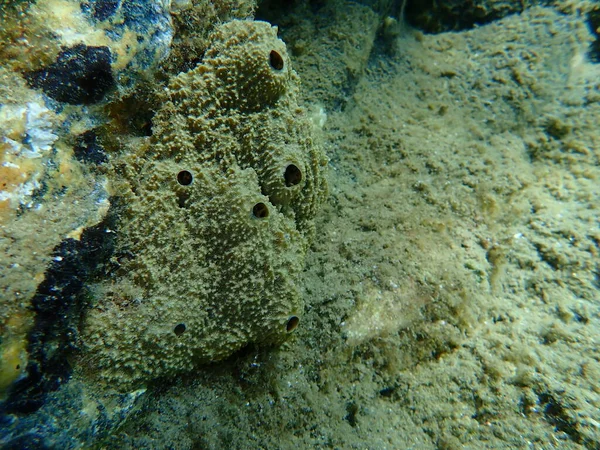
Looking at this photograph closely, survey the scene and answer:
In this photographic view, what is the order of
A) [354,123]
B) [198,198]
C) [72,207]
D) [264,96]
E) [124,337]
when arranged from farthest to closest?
[354,123] < [264,96] < [198,198] < [124,337] < [72,207]

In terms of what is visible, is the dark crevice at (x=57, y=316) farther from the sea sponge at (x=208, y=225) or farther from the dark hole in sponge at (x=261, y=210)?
the dark hole in sponge at (x=261, y=210)

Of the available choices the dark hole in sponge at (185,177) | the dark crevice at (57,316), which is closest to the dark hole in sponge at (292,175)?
the dark hole in sponge at (185,177)

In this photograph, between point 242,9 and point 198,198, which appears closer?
point 198,198

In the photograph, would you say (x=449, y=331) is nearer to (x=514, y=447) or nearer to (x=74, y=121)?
(x=514, y=447)

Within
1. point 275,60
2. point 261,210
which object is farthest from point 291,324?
point 275,60

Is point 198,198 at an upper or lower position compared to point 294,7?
lower

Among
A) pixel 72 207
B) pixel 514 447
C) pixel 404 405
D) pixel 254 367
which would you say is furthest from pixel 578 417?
pixel 72 207

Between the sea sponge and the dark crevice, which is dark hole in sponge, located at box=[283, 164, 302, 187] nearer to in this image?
the sea sponge
